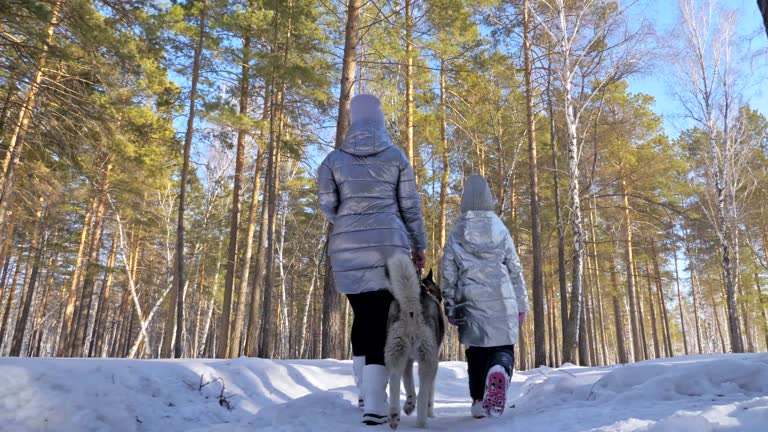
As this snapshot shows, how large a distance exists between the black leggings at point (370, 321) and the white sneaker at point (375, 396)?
97mm

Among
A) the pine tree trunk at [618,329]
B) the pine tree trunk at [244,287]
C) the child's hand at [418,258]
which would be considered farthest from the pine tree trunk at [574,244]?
the pine tree trunk at [618,329]

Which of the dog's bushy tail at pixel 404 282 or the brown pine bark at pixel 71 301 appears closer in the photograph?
the dog's bushy tail at pixel 404 282

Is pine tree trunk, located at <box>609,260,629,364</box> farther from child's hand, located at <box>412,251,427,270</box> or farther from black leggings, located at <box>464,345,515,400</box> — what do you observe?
child's hand, located at <box>412,251,427,270</box>

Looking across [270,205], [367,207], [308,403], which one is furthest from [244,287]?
[367,207]

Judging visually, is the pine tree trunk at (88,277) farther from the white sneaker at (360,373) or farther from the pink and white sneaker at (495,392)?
the pink and white sneaker at (495,392)

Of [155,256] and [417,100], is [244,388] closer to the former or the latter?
[417,100]

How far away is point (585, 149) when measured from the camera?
17125mm

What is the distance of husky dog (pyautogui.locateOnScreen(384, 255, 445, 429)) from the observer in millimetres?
2865

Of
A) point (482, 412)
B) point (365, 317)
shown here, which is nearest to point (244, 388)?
point (365, 317)

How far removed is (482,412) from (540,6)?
13.5m

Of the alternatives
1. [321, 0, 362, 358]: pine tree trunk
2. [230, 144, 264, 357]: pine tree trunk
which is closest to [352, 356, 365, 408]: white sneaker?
[321, 0, 362, 358]: pine tree trunk

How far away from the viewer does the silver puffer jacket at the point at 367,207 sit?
301cm

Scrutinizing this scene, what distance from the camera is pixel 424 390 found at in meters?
3.01

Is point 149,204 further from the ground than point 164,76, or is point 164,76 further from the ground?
point 164,76
